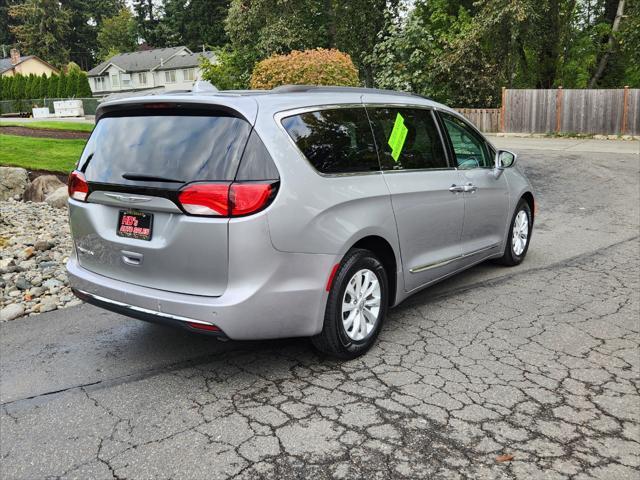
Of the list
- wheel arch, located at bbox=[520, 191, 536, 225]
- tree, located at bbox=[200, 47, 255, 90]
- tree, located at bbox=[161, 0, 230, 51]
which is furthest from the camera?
tree, located at bbox=[161, 0, 230, 51]

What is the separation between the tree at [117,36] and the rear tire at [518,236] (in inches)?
3619

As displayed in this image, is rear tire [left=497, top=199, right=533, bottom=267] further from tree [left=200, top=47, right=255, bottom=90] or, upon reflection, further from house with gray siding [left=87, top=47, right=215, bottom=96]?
house with gray siding [left=87, top=47, right=215, bottom=96]

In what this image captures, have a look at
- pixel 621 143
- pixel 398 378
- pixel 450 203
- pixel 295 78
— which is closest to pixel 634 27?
pixel 621 143

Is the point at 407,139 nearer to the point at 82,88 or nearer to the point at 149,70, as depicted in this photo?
the point at 82,88

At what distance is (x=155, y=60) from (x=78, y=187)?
76.0 metres

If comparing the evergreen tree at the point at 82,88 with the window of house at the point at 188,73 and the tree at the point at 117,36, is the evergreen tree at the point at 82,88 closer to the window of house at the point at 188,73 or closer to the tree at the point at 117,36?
the window of house at the point at 188,73

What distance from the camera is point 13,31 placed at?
8494 centimetres

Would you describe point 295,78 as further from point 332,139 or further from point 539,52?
point 539,52

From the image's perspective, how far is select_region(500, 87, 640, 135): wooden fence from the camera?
73.9ft

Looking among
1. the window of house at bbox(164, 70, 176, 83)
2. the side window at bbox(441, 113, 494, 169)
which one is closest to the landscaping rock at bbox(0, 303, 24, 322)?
the side window at bbox(441, 113, 494, 169)

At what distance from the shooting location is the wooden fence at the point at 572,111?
73.9 ft

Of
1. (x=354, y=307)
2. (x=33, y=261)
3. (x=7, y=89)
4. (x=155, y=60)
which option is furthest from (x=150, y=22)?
(x=354, y=307)

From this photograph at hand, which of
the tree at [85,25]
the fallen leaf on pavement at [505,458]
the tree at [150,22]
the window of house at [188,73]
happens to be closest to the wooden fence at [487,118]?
the fallen leaf on pavement at [505,458]

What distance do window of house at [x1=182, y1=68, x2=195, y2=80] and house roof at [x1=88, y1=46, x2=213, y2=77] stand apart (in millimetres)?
821
